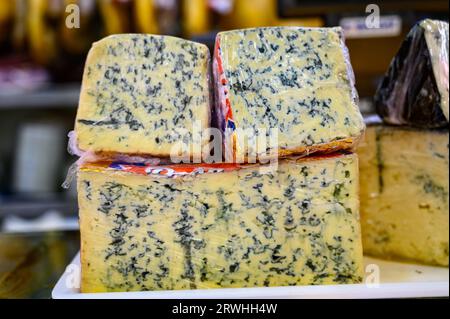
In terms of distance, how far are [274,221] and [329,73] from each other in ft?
0.94

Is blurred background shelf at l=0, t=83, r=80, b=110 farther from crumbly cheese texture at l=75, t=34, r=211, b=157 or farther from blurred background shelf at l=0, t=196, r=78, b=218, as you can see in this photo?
crumbly cheese texture at l=75, t=34, r=211, b=157

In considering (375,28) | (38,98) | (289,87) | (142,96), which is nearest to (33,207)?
(38,98)

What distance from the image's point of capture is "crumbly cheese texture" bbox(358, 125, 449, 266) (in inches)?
54.4

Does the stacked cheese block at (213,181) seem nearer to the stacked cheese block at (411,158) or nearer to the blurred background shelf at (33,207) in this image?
the stacked cheese block at (411,158)

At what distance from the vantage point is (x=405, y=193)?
1422 millimetres

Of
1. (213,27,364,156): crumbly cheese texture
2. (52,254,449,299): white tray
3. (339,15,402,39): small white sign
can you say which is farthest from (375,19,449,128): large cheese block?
(339,15,402,39): small white sign

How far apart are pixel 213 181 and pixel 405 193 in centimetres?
54

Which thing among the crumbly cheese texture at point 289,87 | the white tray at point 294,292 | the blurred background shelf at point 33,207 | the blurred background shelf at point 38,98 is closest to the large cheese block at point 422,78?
the crumbly cheese texture at point 289,87

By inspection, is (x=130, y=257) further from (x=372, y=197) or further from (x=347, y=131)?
(x=372, y=197)

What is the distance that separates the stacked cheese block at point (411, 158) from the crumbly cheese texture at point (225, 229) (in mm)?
280

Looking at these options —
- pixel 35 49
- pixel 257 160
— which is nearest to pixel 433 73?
pixel 257 160

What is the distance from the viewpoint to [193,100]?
1117 mm

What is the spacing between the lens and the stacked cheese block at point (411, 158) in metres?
1.27

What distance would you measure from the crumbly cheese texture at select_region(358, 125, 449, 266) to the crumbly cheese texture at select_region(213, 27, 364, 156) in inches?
13.3
